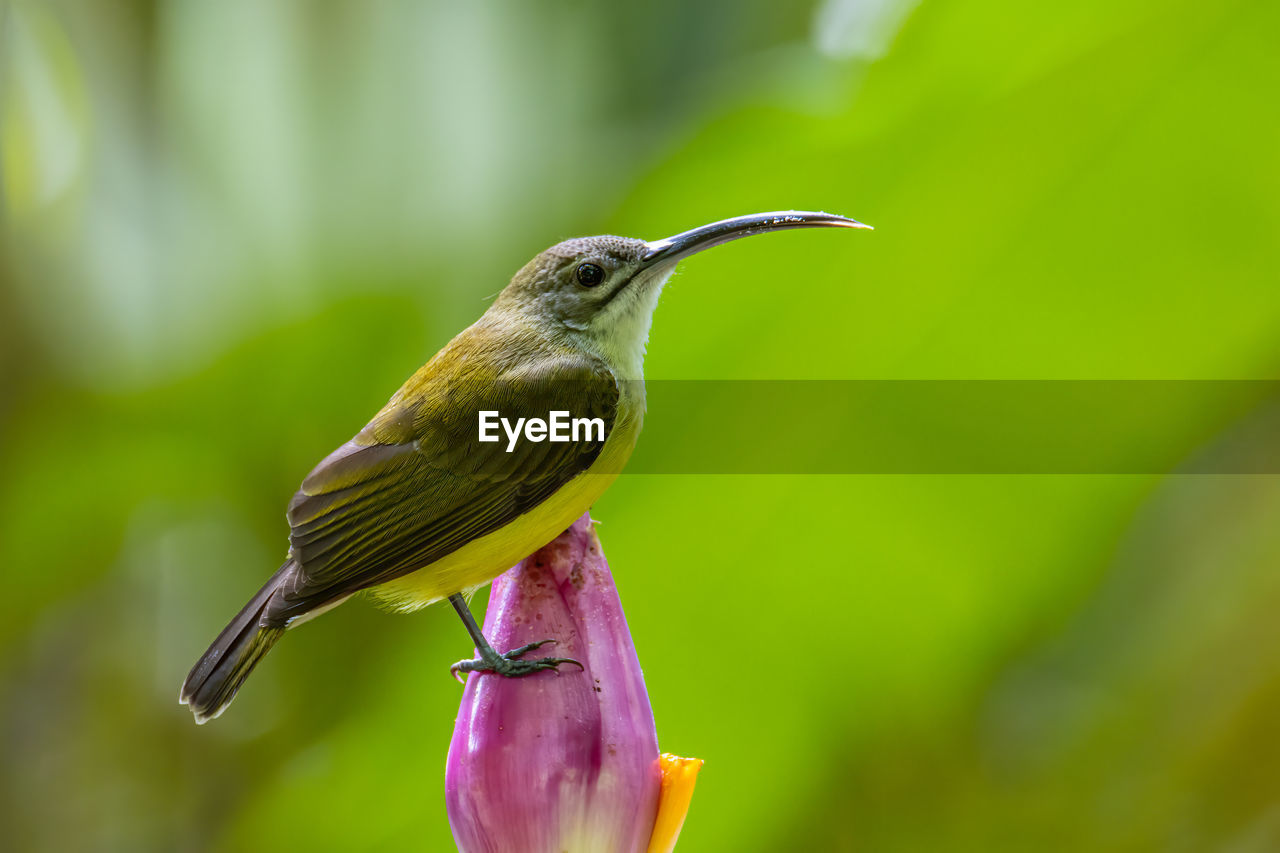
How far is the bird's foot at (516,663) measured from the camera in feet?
1.73

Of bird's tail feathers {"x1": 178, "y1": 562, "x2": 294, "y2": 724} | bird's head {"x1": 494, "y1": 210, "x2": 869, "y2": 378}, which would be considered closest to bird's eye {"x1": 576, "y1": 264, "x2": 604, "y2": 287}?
bird's head {"x1": 494, "y1": 210, "x2": 869, "y2": 378}

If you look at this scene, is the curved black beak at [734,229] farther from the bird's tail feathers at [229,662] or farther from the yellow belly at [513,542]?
the bird's tail feathers at [229,662]

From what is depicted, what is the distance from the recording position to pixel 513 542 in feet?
2.10

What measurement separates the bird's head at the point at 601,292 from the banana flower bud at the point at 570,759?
28 centimetres

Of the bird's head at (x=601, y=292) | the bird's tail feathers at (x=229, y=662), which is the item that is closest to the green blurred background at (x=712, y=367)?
the bird's head at (x=601, y=292)

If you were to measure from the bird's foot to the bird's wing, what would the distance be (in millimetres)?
118

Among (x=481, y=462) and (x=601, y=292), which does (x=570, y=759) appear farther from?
(x=601, y=292)

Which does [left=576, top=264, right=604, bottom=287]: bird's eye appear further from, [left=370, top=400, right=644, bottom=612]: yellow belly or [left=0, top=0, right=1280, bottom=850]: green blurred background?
[left=0, top=0, right=1280, bottom=850]: green blurred background

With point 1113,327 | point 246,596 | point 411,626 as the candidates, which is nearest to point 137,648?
point 246,596

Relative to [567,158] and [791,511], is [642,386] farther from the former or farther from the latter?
[567,158]

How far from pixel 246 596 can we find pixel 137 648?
5.4 inches

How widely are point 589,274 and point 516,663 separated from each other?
Result: 0.33m

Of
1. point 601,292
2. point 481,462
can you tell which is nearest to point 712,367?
point 601,292

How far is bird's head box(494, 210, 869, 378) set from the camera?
781 millimetres
